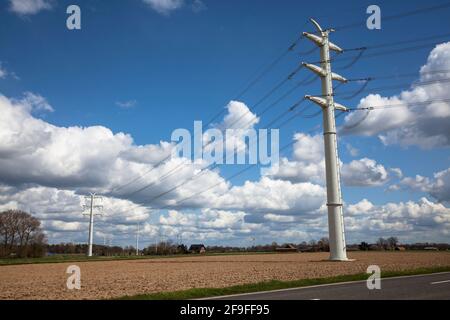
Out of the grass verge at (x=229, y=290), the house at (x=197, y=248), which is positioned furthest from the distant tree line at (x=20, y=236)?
the grass verge at (x=229, y=290)

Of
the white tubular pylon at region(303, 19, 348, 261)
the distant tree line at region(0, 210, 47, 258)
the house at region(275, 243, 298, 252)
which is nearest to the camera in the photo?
the white tubular pylon at region(303, 19, 348, 261)

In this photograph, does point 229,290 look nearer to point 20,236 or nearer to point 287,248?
point 20,236

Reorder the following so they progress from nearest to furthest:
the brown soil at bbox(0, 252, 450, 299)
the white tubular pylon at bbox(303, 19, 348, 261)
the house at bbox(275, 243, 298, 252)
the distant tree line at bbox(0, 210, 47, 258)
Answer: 1. the brown soil at bbox(0, 252, 450, 299)
2. the white tubular pylon at bbox(303, 19, 348, 261)
3. the distant tree line at bbox(0, 210, 47, 258)
4. the house at bbox(275, 243, 298, 252)

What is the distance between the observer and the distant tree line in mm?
117750

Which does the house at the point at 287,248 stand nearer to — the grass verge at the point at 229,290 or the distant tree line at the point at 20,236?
the distant tree line at the point at 20,236

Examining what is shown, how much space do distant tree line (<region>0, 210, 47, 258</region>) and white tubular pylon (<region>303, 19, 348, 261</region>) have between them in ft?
309

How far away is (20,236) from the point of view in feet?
425

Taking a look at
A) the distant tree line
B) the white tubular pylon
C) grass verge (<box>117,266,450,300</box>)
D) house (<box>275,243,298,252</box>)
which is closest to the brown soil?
grass verge (<box>117,266,450,300</box>)

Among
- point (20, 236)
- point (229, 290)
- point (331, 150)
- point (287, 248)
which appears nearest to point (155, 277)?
point (229, 290)

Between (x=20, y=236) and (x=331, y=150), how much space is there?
362 feet

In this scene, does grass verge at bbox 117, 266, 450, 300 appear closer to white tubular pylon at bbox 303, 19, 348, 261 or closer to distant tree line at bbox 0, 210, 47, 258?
white tubular pylon at bbox 303, 19, 348, 261
